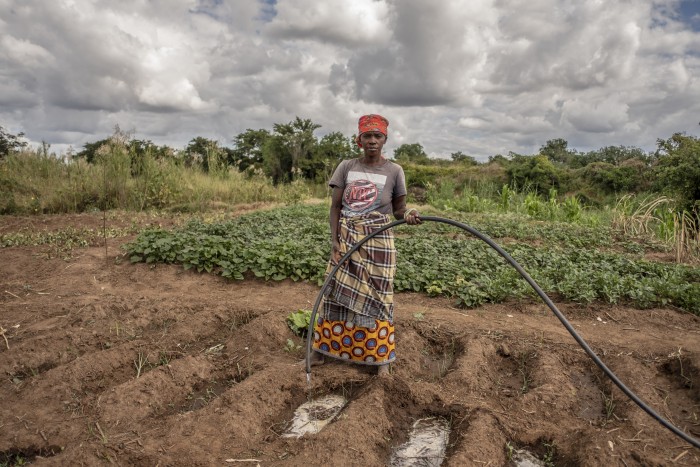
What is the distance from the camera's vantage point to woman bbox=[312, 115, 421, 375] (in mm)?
3268

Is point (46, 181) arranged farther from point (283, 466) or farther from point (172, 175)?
point (283, 466)

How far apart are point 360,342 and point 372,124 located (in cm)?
146

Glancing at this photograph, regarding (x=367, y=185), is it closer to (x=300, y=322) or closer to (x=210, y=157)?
(x=300, y=322)

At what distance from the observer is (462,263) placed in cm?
607

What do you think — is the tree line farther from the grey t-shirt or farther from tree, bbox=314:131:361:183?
the grey t-shirt

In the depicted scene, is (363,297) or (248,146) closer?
(363,297)

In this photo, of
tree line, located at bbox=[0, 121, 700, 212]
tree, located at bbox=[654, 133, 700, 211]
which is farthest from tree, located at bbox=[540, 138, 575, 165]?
tree, located at bbox=[654, 133, 700, 211]

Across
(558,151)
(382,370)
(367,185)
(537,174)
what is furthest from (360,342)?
(558,151)

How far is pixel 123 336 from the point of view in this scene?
4062 mm

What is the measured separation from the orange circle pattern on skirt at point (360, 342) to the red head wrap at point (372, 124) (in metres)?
1.27

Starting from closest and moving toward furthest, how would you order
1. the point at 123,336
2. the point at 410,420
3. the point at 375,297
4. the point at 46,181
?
the point at 410,420
the point at 375,297
the point at 123,336
the point at 46,181

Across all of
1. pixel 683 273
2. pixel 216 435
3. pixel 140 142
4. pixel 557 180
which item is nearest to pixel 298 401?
pixel 216 435

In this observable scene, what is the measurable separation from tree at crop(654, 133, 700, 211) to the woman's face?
23.2ft

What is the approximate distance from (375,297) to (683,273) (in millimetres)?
4472
